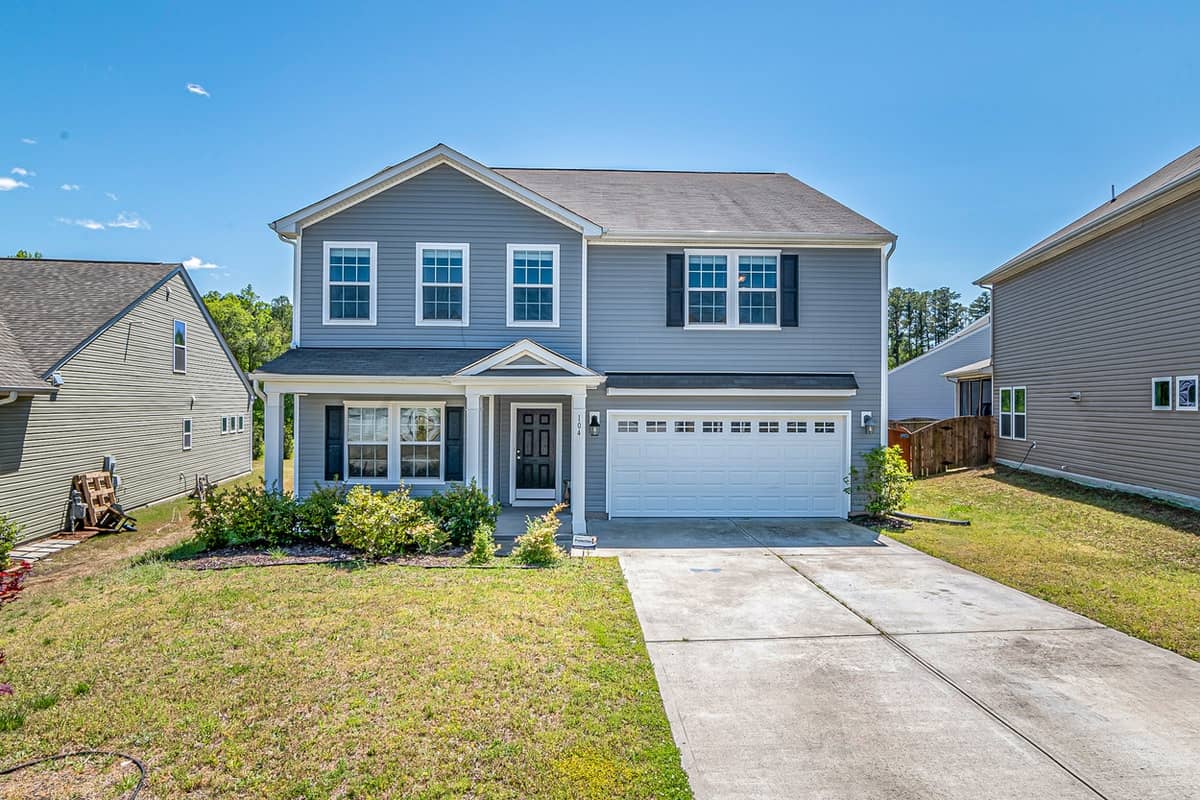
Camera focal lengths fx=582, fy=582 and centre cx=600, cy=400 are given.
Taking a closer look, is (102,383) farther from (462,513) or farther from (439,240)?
(462,513)

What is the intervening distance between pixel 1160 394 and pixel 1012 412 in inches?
211

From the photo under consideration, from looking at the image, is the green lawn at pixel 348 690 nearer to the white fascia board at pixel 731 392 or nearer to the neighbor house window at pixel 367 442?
the neighbor house window at pixel 367 442

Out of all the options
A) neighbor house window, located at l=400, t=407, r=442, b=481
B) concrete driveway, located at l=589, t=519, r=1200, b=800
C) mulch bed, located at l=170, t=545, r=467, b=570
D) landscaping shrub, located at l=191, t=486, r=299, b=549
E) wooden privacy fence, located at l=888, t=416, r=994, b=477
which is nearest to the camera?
concrete driveway, located at l=589, t=519, r=1200, b=800

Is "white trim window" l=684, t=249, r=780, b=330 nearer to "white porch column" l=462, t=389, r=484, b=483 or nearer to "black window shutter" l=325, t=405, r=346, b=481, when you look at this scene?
"white porch column" l=462, t=389, r=484, b=483

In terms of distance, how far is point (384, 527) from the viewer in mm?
8469

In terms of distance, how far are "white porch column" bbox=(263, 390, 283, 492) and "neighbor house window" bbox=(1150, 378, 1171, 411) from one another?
1752cm

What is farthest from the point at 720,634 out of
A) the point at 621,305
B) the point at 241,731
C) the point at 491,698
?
the point at 621,305

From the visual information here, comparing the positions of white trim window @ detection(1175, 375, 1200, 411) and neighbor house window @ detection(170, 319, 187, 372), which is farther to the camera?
neighbor house window @ detection(170, 319, 187, 372)

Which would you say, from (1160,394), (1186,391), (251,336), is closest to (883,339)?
(1186,391)

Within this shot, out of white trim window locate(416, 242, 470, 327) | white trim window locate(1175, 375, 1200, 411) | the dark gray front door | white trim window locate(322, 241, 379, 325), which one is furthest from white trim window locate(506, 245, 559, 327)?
white trim window locate(1175, 375, 1200, 411)

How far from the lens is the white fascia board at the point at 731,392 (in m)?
11.4

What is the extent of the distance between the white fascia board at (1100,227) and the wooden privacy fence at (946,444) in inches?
179

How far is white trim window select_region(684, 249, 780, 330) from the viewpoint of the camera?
1186cm

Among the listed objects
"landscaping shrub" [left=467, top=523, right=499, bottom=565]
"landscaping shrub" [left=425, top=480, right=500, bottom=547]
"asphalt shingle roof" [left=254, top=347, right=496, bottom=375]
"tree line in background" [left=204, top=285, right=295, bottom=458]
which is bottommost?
"landscaping shrub" [left=467, top=523, right=499, bottom=565]
